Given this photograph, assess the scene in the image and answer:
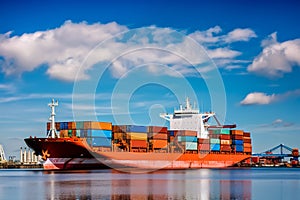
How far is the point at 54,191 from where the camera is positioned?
35.8 m

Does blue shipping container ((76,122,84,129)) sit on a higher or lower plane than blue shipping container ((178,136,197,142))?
higher

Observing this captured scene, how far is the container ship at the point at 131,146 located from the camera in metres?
64.9

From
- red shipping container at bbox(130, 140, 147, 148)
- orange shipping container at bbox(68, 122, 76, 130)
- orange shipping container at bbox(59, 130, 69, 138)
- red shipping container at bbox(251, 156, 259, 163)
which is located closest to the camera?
orange shipping container at bbox(68, 122, 76, 130)

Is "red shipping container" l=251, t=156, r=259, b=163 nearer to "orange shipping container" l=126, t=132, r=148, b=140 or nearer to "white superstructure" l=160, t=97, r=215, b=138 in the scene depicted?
"white superstructure" l=160, t=97, r=215, b=138

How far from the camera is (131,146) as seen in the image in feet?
228

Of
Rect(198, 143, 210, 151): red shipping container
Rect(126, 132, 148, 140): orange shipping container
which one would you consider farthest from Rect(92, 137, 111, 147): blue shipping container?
Rect(198, 143, 210, 151): red shipping container

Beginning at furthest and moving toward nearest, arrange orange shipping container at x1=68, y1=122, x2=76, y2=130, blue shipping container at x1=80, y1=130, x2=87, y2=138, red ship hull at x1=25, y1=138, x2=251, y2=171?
orange shipping container at x1=68, y1=122, x2=76, y2=130
blue shipping container at x1=80, y1=130, x2=87, y2=138
red ship hull at x1=25, y1=138, x2=251, y2=171

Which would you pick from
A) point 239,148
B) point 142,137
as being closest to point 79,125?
point 142,137

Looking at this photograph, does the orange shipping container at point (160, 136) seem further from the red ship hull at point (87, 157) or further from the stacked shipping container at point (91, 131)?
the stacked shipping container at point (91, 131)

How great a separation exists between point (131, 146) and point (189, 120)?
2384cm

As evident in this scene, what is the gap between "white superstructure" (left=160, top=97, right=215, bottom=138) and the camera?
3538 inches

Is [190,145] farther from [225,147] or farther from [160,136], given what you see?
[225,147]

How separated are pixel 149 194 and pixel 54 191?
22.5 ft

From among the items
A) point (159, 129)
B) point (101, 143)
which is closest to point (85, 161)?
point (101, 143)
